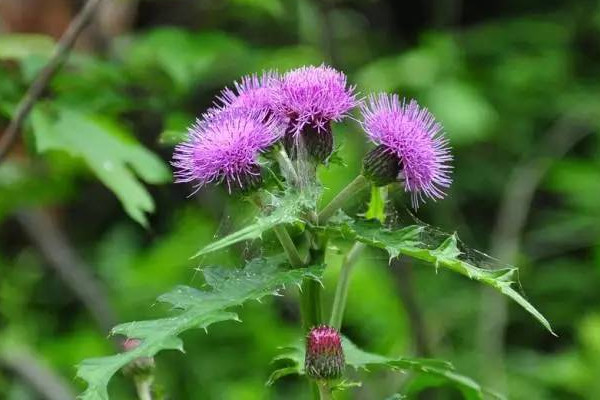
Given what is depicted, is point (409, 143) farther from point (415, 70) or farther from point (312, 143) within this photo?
point (415, 70)

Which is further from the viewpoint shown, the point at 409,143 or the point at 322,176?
the point at 322,176

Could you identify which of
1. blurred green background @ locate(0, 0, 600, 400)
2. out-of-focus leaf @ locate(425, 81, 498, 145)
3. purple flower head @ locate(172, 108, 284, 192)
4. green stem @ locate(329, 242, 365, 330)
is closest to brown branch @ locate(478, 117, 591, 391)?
blurred green background @ locate(0, 0, 600, 400)

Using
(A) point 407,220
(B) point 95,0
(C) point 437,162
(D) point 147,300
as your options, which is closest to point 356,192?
(C) point 437,162

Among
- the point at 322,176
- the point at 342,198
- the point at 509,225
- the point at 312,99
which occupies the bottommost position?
the point at 342,198

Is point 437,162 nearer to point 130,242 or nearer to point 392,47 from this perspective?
point 130,242

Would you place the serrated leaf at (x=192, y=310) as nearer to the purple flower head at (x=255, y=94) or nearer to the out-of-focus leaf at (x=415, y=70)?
the purple flower head at (x=255, y=94)

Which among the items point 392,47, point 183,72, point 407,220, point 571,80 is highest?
point 392,47

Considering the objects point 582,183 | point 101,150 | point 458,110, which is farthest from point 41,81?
point 582,183

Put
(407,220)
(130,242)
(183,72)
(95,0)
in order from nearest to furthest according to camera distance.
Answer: (407,220) → (95,0) → (183,72) → (130,242)

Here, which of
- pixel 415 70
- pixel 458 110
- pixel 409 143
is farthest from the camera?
pixel 415 70
